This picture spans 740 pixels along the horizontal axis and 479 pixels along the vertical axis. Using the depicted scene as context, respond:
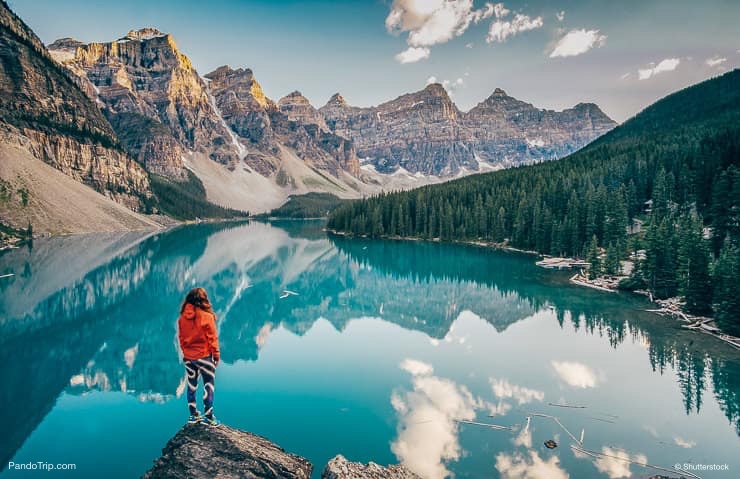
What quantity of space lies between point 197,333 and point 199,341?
10.0 inches

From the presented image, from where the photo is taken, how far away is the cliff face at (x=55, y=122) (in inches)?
5408

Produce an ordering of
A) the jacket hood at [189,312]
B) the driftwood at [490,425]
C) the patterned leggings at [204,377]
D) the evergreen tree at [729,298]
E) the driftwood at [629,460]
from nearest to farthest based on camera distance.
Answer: the jacket hood at [189,312] < the patterned leggings at [204,377] < the driftwood at [629,460] < the driftwood at [490,425] < the evergreen tree at [729,298]

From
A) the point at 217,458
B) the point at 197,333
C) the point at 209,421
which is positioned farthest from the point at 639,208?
the point at 217,458

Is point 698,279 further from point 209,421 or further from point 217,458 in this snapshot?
point 217,458

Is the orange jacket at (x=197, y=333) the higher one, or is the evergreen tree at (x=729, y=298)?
the orange jacket at (x=197, y=333)

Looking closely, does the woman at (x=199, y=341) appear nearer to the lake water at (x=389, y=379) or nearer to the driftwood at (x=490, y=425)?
the lake water at (x=389, y=379)

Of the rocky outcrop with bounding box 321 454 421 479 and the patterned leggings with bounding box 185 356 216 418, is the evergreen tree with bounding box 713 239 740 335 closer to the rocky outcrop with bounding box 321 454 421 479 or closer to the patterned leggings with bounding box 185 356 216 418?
the rocky outcrop with bounding box 321 454 421 479

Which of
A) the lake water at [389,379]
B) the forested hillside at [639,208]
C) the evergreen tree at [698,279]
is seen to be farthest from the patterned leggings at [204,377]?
the evergreen tree at [698,279]

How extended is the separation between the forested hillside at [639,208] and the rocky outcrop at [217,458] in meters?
33.1

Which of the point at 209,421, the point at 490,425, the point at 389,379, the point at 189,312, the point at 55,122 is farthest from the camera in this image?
the point at 55,122

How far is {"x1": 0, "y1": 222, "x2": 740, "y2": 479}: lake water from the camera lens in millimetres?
15562

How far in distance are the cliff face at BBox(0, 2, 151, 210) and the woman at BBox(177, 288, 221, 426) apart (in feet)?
476

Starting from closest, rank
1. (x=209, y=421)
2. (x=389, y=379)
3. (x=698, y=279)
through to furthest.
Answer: (x=209, y=421) < (x=389, y=379) < (x=698, y=279)

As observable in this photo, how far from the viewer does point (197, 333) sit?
10.9m
